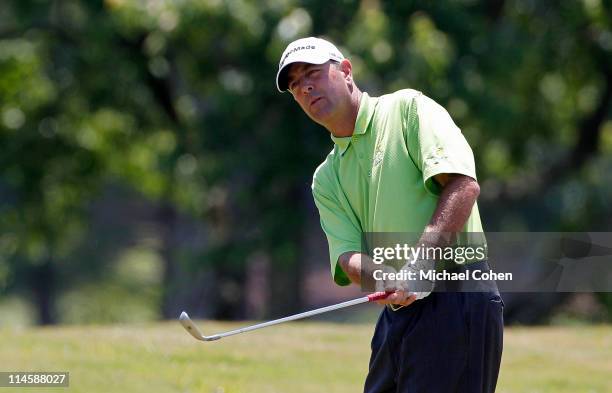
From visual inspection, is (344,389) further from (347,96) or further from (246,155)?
(246,155)

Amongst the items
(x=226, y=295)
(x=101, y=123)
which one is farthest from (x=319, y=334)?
(x=101, y=123)

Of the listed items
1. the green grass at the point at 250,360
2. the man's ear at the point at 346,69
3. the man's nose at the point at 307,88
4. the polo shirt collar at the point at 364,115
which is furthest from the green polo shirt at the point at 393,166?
the green grass at the point at 250,360

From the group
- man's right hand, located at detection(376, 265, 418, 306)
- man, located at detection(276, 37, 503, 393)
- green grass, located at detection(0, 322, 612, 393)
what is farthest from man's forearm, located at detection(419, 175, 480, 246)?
green grass, located at detection(0, 322, 612, 393)

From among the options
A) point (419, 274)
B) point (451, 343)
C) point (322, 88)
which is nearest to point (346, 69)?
point (322, 88)

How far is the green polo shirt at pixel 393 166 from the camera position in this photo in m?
4.03

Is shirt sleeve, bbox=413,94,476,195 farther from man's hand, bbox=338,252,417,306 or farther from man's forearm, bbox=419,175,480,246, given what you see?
man's hand, bbox=338,252,417,306

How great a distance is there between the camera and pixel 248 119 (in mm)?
16672

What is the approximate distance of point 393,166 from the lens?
415 centimetres

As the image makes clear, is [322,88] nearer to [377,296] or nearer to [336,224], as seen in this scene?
[336,224]

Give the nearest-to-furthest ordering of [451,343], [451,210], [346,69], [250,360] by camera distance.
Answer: [451,210]
[451,343]
[346,69]
[250,360]

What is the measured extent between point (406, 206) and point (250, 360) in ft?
16.4

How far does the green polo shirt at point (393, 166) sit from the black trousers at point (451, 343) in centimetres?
28

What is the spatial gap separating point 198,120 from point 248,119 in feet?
4.11

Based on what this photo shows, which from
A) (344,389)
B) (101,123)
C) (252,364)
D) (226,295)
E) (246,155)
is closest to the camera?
(344,389)
